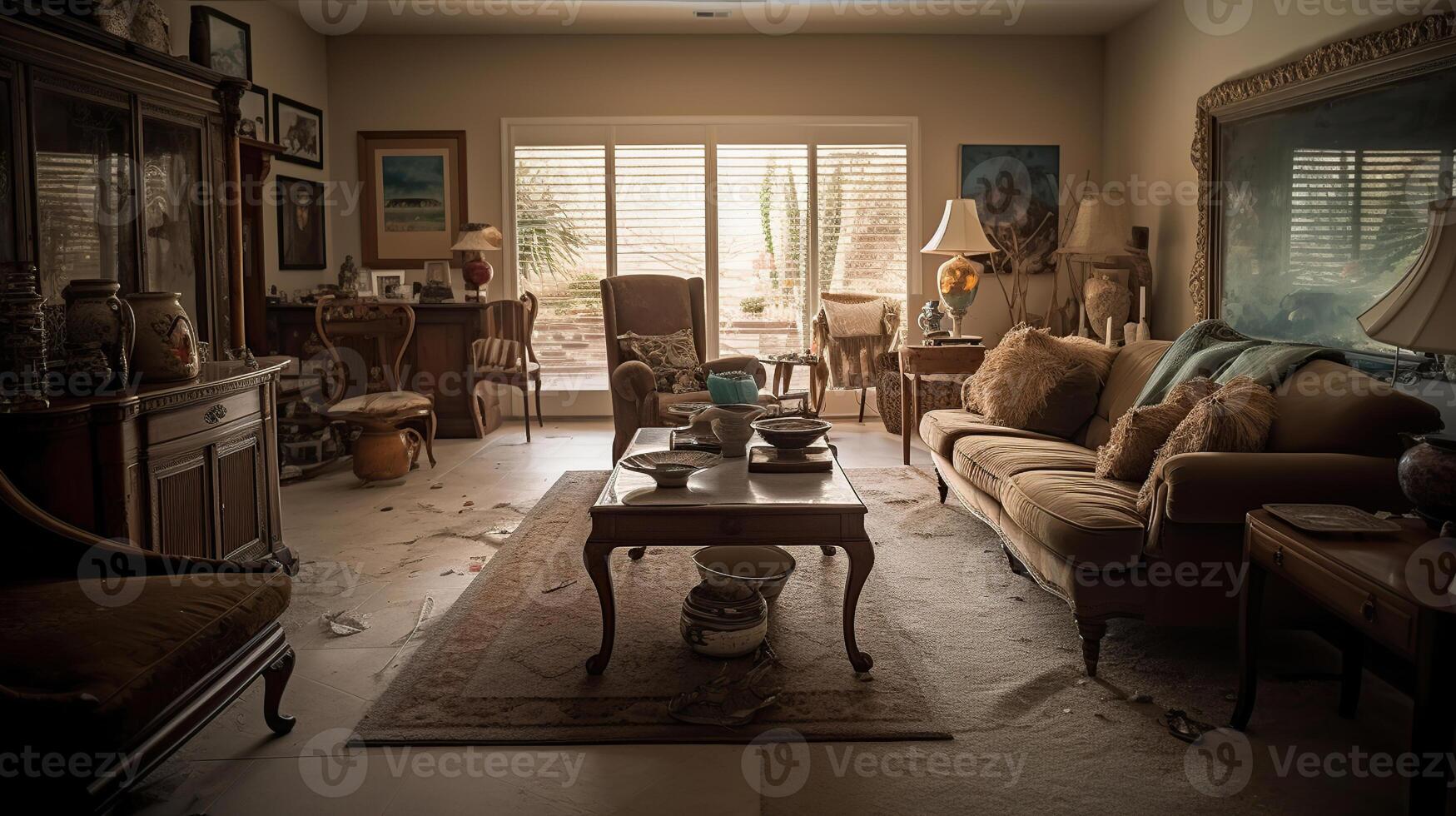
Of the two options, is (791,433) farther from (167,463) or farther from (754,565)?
(167,463)

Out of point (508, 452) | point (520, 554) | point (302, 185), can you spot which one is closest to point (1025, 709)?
point (520, 554)

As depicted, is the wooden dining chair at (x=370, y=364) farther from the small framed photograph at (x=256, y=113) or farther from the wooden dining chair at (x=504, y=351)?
the small framed photograph at (x=256, y=113)

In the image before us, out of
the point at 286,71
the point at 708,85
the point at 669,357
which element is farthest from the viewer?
the point at 708,85

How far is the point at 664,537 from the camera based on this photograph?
2.49 meters

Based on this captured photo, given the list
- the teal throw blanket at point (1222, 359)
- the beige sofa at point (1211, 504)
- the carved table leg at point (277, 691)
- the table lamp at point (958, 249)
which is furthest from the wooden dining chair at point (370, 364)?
the teal throw blanket at point (1222, 359)

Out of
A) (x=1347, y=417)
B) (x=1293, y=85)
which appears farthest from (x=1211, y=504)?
(x=1293, y=85)

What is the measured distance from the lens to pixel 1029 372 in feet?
13.0

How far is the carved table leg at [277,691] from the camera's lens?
2.24 meters

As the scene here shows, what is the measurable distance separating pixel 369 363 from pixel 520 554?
282cm

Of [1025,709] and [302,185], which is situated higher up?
[302,185]

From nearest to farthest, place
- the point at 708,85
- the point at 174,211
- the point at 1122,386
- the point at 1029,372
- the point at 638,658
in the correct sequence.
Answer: the point at 638,658 < the point at 174,211 < the point at 1122,386 < the point at 1029,372 < the point at 708,85

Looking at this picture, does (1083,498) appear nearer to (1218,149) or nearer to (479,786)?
(479,786)

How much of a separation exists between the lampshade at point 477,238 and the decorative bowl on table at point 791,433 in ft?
13.2

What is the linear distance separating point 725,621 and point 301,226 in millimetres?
5336
